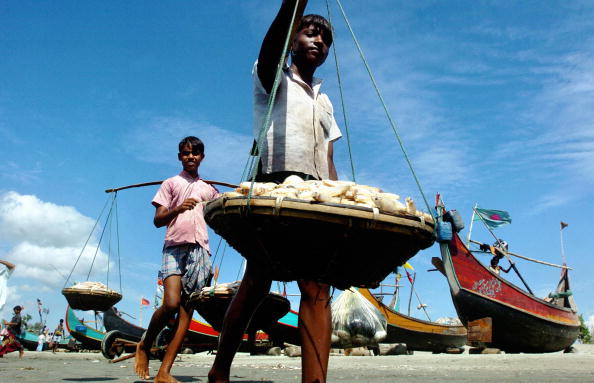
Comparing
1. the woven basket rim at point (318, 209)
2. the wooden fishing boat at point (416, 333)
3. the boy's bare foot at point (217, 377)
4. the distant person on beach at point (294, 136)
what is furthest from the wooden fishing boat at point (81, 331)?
the woven basket rim at point (318, 209)

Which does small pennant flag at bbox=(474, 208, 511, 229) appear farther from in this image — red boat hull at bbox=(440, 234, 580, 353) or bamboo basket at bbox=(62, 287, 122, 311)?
bamboo basket at bbox=(62, 287, 122, 311)

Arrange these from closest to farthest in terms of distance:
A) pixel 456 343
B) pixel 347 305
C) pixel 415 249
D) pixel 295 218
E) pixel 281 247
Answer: pixel 295 218 → pixel 281 247 → pixel 415 249 → pixel 347 305 → pixel 456 343

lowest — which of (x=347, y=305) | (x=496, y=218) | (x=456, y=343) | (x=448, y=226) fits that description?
(x=456, y=343)

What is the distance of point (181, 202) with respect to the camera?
3771mm

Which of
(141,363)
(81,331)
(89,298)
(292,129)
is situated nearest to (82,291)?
(89,298)

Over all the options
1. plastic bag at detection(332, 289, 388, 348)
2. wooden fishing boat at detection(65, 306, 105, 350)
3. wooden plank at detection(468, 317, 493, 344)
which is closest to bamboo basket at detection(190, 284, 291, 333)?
plastic bag at detection(332, 289, 388, 348)

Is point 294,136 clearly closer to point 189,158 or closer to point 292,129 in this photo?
point 292,129

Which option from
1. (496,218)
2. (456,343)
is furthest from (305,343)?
(456,343)

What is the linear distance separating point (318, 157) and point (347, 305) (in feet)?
42.5

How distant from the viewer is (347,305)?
15.2 metres

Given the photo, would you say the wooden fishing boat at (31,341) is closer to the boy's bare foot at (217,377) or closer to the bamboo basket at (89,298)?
the bamboo basket at (89,298)

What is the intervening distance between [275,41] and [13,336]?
1337 cm

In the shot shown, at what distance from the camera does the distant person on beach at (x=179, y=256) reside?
3479 millimetres

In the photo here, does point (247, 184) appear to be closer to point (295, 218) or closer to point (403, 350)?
point (295, 218)
